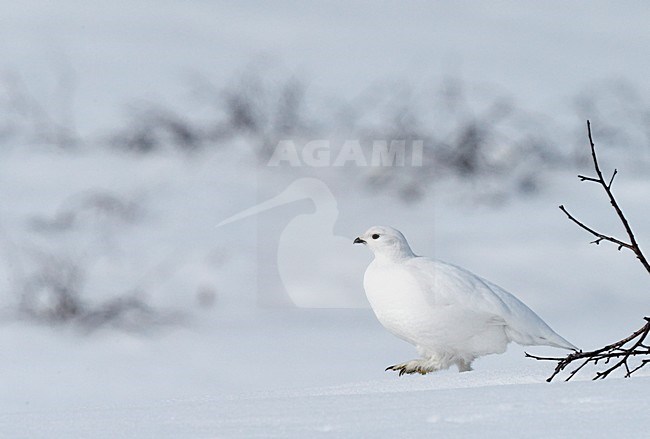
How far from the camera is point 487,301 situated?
13.5ft

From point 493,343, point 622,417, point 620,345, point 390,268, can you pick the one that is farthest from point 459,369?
point 622,417

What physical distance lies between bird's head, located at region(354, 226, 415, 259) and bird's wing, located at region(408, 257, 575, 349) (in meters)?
0.13

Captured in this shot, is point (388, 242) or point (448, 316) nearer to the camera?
point (448, 316)

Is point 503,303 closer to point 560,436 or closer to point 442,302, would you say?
point 442,302

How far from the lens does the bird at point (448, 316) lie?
161 inches

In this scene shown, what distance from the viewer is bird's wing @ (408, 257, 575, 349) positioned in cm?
410

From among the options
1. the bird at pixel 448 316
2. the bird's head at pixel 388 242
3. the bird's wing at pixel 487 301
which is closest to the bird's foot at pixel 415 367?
the bird at pixel 448 316

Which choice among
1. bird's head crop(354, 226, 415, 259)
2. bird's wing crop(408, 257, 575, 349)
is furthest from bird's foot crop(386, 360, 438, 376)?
bird's head crop(354, 226, 415, 259)

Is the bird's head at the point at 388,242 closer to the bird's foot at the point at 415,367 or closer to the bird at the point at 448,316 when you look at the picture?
the bird at the point at 448,316

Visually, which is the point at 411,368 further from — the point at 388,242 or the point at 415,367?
the point at 388,242

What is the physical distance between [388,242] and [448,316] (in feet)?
1.49

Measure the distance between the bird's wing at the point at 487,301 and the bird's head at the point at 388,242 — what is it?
13cm

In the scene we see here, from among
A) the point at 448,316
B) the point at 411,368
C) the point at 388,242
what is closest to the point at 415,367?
the point at 411,368

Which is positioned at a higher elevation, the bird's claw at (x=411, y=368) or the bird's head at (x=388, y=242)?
the bird's head at (x=388, y=242)
